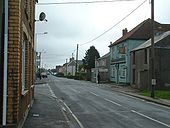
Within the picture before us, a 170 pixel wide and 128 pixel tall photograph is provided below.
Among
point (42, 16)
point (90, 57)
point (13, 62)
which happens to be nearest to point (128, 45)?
point (42, 16)

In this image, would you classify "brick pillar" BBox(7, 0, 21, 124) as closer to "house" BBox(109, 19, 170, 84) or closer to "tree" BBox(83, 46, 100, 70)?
"house" BBox(109, 19, 170, 84)

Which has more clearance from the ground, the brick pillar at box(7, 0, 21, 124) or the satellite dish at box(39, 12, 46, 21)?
the satellite dish at box(39, 12, 46, 21)

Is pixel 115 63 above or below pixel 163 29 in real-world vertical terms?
below

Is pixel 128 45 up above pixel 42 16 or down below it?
above

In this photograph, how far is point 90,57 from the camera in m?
99.2

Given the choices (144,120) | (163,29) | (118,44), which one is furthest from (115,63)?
(144,120)

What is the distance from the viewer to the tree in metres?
97.4

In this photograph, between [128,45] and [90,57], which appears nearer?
[128,45]

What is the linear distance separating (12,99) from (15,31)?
1706 millimetres

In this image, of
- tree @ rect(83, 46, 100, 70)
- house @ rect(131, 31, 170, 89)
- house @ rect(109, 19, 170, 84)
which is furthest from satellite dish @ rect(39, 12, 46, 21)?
tree @ rect(83, 46, 100, 70)

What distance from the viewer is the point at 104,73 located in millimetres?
73500

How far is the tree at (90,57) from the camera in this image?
9739 cm

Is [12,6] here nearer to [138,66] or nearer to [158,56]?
[158,56]

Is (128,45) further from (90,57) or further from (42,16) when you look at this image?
(90,57)
